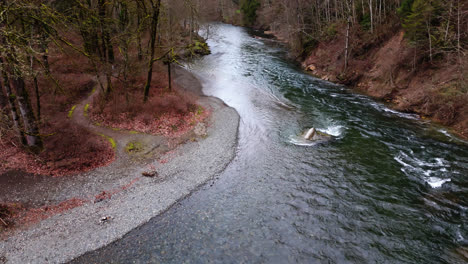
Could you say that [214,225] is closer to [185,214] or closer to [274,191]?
[185,214]

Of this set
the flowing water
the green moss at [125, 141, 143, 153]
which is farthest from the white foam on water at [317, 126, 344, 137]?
the green moss at [125, 141, 143, 153]

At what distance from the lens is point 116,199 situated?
12219 mm

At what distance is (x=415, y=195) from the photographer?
12.7m

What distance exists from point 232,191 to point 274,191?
2.14 m

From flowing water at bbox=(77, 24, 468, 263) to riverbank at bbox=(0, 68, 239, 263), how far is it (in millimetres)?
639

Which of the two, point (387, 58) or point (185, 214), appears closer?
point (185, 214)

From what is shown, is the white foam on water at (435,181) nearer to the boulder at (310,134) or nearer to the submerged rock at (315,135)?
the submerged rock at (315,135)

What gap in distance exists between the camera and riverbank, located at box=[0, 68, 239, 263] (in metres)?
9.57

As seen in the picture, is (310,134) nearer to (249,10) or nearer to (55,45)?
(55,45)

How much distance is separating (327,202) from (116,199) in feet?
32.5

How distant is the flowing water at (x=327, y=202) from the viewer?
10.0 m

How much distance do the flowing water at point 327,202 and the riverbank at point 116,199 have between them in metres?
0.64

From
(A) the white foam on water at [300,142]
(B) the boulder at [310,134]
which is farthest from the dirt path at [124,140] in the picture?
(B) the boulder at [310,134]

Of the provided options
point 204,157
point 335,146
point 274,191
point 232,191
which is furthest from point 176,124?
point 335,146
